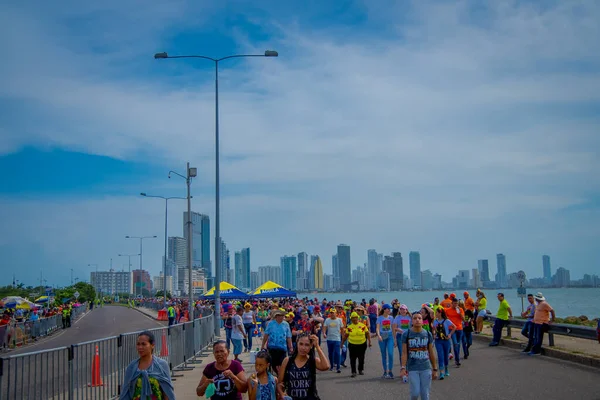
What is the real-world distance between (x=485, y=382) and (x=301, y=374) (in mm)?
7460

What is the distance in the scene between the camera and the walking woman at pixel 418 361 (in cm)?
896

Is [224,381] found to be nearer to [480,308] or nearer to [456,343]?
[456,343]

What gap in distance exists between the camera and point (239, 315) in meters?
18.9

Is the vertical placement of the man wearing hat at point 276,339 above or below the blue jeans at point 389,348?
above

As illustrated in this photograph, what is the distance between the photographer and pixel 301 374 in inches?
271

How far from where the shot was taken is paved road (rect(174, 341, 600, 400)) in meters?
11.6

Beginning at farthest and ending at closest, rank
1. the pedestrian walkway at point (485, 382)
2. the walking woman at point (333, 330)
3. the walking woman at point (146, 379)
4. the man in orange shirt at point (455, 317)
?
the man in orange shirt at point (455, 317)
the walking woman at point (333, 330)
the pedestrian walkway at point (485, 382)
the walking woman at point (146, 379)

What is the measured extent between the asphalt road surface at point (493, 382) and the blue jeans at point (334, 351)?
330 mm

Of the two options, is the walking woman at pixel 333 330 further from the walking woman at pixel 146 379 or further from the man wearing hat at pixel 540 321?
the walking woman at pixel 146 379

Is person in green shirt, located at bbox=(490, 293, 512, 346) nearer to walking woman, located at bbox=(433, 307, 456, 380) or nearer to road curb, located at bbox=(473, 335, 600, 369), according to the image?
road curb, located at bbox=(473, 335, 600, 369)

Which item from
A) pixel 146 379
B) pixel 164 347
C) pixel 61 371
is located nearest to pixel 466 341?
pixel 164 347

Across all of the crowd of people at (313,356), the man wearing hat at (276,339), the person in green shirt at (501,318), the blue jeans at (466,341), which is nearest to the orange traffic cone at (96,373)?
the crowd of people at (313,356)

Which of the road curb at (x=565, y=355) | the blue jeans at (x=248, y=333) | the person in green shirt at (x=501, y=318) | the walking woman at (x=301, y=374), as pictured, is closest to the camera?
the walking woman at (x=301, y=374)

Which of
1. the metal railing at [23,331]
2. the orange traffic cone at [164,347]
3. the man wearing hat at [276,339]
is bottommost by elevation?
the metal railing at [23,331]
